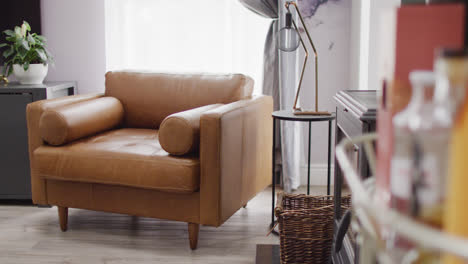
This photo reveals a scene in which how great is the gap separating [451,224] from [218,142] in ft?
6.03

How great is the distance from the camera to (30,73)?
10.6ft

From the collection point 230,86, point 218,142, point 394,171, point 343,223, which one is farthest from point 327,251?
point 394,171

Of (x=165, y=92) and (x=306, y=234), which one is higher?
(x=165, y=92)

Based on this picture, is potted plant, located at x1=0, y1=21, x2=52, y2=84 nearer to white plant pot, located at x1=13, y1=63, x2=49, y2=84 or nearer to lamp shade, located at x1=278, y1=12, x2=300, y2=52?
white plant pot, located at x1=13, y1=63, x2=49, y2=84

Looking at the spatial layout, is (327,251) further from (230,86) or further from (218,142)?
(230,86)

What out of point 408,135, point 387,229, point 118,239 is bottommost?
point 118,239

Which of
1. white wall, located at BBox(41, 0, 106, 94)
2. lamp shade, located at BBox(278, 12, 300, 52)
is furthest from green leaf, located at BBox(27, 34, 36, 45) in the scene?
lamp shade, located at BBox(278, 12, 300, 52)

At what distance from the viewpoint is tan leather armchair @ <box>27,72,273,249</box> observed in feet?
7.61

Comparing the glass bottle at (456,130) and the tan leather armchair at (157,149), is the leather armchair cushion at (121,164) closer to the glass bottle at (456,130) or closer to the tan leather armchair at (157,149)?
the tan leather armchair at (157,149)

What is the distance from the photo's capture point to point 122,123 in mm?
3100

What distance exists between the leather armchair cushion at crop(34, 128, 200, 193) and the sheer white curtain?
112cm

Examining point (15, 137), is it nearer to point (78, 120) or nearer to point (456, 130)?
point (78, 120)

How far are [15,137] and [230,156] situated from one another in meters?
1.46

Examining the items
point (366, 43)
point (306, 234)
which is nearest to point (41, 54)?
point (366, 43)
